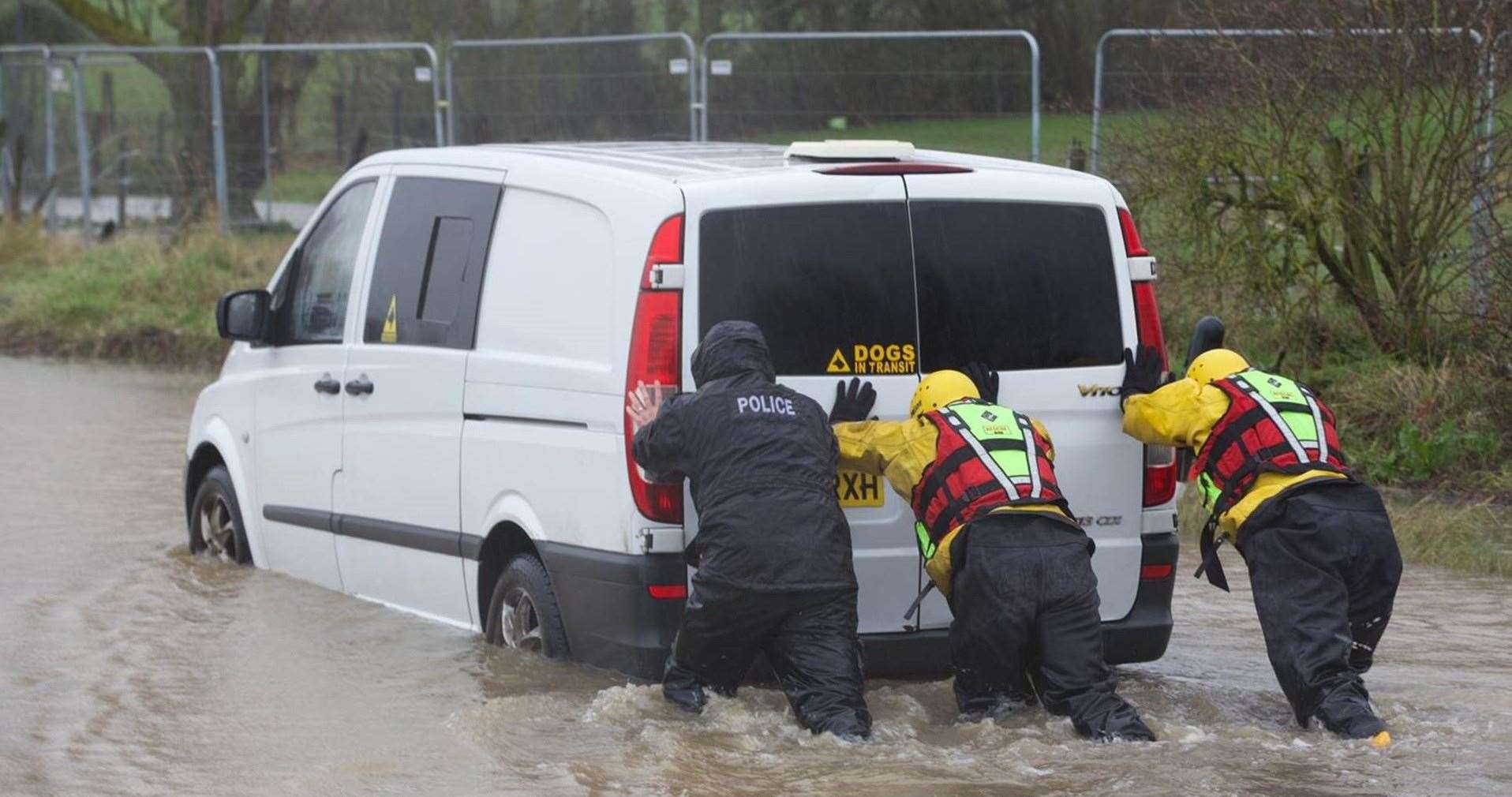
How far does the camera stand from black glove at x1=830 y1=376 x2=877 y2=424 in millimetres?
6004

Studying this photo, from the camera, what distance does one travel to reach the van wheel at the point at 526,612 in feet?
20.7

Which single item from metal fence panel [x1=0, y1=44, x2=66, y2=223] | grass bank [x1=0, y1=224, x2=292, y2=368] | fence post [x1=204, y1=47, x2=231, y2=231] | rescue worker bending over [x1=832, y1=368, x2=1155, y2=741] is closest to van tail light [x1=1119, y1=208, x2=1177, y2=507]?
rescue worker bending over [x1=832, y1=368, x2=1155, y2=741]

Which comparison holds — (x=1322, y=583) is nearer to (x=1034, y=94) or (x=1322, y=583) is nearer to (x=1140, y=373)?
(x=1140, y=373)

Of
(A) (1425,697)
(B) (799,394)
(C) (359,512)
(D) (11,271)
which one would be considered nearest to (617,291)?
(B) (799,394)

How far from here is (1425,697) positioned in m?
6.64

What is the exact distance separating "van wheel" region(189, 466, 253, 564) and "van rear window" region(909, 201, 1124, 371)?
352cm

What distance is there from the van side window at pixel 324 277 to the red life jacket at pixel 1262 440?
313 centimetres

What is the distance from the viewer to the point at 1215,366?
6426 mm

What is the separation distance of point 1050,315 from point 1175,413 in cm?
48

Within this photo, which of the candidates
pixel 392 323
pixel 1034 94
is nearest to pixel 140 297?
pixel 1034 94

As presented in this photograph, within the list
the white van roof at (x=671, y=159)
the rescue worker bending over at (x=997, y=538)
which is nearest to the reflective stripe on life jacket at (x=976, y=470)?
the rescue worker bending over at (x=997, y=538)

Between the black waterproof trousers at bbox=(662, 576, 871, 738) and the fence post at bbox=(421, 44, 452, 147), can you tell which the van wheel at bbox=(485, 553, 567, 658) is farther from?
the fence post at bbox=(421, 44, 452, 147)

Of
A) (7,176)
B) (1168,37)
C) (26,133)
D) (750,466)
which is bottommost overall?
(750,466)

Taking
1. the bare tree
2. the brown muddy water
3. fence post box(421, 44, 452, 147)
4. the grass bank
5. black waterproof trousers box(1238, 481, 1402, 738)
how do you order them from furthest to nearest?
fence post box(421, 44, 452, 147)
the grass bank
the bare tree
black waterproof trousers box(1238, 481, 1402, 738)
the brown muddy water
